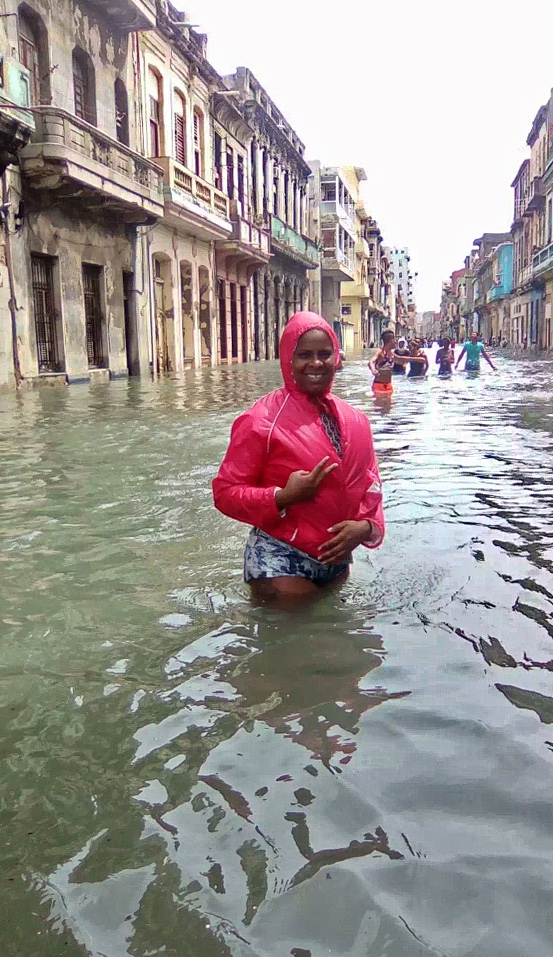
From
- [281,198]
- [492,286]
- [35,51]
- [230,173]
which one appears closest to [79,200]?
[35,51]

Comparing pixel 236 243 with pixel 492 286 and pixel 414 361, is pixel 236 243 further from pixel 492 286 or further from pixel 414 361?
pixel 492 286

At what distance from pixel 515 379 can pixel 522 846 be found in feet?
68.1

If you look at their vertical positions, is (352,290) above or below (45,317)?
above

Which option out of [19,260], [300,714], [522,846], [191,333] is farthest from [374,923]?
[191,333]

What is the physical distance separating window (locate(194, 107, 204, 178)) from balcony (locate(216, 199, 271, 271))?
2.13 m

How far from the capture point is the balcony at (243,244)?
29.5 meters

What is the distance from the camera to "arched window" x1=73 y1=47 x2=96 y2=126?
60.6 feet

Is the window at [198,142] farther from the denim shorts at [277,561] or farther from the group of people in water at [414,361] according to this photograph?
the denim shorts at [277,561]

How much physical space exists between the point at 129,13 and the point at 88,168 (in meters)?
5.24

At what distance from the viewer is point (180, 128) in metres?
25.4

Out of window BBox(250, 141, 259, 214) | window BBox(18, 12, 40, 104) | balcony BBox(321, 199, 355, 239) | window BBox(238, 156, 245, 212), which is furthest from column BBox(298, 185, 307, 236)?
window BBox(18, 12, 40, 104)

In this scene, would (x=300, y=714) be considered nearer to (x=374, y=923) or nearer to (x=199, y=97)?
(x=374, y=923)

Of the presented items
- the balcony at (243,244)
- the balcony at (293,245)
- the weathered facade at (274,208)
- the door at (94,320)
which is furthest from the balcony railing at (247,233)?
the door at (94,320)

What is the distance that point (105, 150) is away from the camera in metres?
17.8
